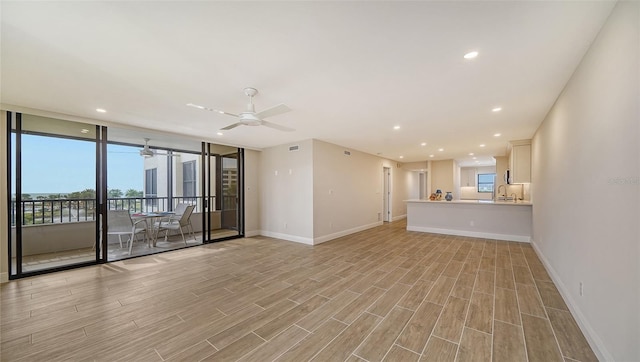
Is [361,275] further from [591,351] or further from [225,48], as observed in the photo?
[225,48]

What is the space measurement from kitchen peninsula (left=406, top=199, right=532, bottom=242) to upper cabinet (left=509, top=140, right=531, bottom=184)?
65 cm

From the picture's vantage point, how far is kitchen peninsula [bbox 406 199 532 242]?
558cm

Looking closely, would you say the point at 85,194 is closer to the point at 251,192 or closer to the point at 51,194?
the point at 51,194

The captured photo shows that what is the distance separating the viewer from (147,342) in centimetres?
198

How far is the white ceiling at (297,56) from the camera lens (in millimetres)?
1588

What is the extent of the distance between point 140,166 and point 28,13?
5.60 metres

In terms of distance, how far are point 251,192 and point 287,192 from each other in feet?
4.16

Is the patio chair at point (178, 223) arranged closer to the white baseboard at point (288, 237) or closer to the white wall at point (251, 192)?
the white wall at point (251, 192)

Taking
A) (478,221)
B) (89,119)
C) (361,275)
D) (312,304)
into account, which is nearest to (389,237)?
(478,221)

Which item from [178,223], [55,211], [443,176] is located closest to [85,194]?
[55,211]

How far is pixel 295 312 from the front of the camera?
244 centimetres

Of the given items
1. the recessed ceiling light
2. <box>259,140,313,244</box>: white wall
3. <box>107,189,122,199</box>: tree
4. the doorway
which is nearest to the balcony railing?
<box>107,189,122,199</box>: tree

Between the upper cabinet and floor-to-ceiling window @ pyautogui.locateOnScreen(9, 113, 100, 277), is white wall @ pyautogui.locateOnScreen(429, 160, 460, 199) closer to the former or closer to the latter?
the upper cabinet

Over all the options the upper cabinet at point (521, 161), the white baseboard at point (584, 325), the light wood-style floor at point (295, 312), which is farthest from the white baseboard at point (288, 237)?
the upper cabinet at point (521, 161)
